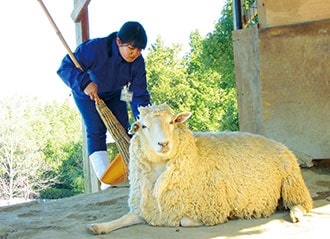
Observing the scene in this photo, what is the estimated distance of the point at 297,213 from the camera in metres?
2.97

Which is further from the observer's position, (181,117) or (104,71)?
(104,71)

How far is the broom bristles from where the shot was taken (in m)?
4.26

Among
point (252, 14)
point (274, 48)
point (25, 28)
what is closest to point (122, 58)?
point (274, 48)

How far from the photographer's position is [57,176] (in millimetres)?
15656

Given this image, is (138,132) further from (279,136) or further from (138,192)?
(279,136)

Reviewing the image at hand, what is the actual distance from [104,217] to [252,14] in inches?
138

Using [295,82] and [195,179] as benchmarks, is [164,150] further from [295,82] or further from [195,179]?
[295,82]

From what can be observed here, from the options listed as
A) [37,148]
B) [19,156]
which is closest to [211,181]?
[37,148]

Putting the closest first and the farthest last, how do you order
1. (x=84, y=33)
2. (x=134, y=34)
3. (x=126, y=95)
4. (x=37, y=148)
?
(x=134, y=34), (x=126, y=95), (x=84, y=33), (x=37, y=148)

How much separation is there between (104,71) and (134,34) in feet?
1.88

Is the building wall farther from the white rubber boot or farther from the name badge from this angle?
the white rubber boot

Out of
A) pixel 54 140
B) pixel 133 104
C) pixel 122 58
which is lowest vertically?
pixel 54 140

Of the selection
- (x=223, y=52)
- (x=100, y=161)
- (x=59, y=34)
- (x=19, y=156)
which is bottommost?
(x=19, y=156)

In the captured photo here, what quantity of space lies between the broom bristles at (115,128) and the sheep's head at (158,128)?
1.26 m
